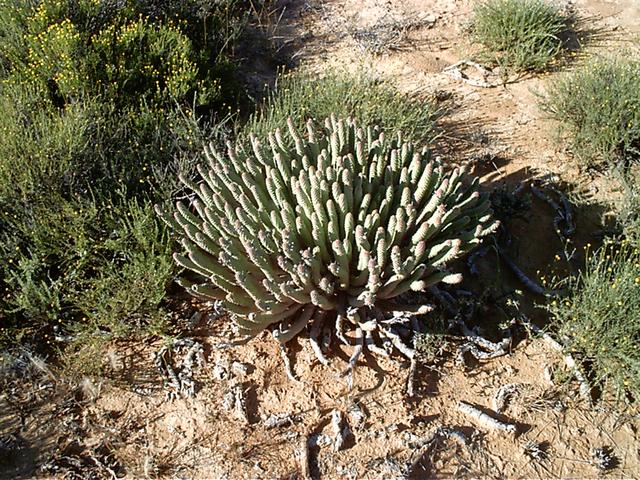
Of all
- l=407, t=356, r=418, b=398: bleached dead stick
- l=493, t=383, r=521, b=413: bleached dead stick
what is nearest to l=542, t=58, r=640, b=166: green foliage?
l=493, t=383, r=521, b=413: bleached dead stick

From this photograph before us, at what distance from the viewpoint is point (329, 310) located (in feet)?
12.2

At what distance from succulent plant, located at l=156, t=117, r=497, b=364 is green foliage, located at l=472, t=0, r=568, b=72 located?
2.96 m

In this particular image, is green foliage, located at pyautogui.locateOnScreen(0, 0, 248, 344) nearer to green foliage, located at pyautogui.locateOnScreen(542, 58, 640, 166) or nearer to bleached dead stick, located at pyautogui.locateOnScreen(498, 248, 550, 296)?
bleached dead stick, located at pyautogui.locateOnScreen(498, 248, 550, 296)

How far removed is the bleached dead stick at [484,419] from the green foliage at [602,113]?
2642 mm

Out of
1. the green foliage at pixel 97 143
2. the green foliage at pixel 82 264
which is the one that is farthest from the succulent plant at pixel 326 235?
the green foliage at pixel 97 143

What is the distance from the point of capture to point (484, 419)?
346cm

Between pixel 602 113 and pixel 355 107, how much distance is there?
2.10m

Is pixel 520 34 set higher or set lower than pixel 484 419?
higher

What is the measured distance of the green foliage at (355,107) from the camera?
17.1 ft

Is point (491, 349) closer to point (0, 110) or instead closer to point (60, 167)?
point (60, 167)

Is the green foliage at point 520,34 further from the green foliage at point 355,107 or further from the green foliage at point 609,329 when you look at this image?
the green foliage at point 609,329

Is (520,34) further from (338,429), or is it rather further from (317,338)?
(338,429)

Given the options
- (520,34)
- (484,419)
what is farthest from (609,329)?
(520,34)

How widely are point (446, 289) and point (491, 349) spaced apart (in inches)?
21.4
